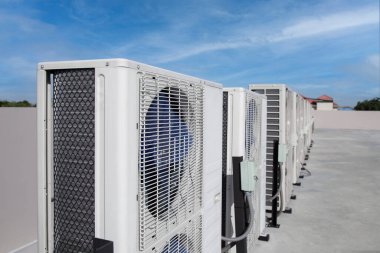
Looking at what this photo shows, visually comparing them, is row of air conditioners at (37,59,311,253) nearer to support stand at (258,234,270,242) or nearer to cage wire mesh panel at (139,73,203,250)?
cage wire mesh panel at (139,73,203,250)

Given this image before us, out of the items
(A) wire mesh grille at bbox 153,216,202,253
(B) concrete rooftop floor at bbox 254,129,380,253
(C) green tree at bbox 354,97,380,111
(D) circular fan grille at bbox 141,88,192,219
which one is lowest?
(B) concrete rooftop floor at bbox 254,129,380,253

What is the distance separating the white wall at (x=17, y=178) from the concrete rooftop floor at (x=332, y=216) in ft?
8.82

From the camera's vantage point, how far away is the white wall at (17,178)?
11.6ft

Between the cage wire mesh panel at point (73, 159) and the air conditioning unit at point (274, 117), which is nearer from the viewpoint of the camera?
the cage wire mesh panel at point (73, 159)

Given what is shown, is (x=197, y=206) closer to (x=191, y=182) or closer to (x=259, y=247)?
(x=191, y=182)

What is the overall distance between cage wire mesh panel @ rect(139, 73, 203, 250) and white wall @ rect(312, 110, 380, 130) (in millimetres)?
31985

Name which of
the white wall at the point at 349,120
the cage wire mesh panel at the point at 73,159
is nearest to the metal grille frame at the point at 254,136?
the cage wire mesh panel at the point at 73,159

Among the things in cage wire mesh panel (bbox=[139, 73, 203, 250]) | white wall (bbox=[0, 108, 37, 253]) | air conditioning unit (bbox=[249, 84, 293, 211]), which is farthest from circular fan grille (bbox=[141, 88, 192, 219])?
air conditioning unit (bbox=[249, 84, 293, 211])

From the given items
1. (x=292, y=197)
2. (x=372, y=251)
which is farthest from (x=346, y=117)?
(x=372, y=251)

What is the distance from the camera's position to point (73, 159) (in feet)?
4.74

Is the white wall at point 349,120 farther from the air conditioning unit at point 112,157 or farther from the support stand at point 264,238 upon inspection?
the air conditioning unit at point 112,157

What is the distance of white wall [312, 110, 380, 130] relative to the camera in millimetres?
32344

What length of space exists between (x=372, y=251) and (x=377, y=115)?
32135 mm

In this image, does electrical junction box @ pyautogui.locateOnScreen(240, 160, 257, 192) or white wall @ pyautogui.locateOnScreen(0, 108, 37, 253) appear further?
white wall @ pyautogui.locateOnScreen(0, 108, 37, 253)
